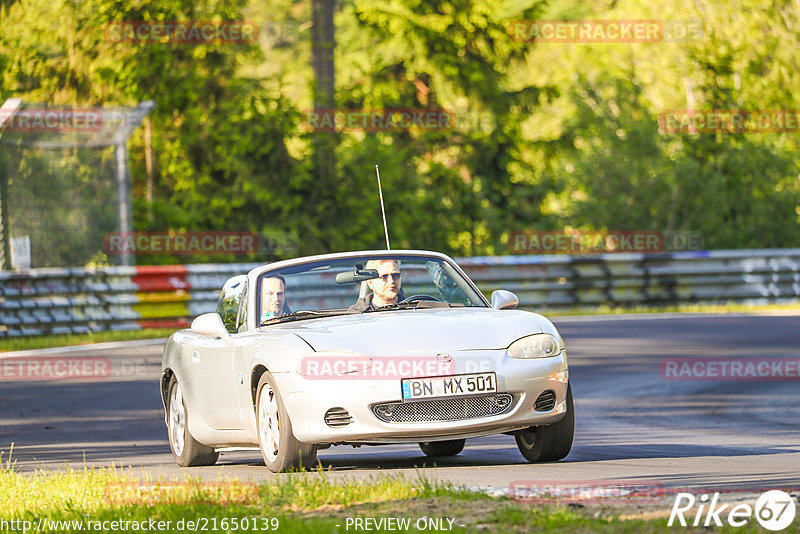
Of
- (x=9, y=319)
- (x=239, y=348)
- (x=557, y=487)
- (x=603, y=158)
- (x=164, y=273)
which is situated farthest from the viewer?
(x=603, y=158)

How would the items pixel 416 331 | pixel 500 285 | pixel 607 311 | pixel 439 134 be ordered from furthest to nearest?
pixel 439 134 → pixel 607 311 → pixel 500 285 → pixel 416 331

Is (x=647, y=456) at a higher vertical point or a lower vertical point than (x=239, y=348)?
lower

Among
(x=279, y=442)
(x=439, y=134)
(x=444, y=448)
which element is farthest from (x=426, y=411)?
(x=439, y=134)

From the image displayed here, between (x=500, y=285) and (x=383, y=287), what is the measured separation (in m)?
14.9

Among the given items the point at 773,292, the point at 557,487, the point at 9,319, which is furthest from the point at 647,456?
the point at 773,292

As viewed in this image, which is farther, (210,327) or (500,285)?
(500,285)

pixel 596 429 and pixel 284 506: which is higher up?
pixel 284 506

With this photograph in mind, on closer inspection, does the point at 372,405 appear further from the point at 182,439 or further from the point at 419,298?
the point at 182,439

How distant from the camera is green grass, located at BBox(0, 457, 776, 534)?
5.95m

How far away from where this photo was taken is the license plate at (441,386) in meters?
8.08

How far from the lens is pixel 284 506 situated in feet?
22.2

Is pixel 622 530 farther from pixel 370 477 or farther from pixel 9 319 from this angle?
pixel 9 319

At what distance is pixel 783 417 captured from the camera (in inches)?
463

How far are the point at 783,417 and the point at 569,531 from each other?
21.5 ft
